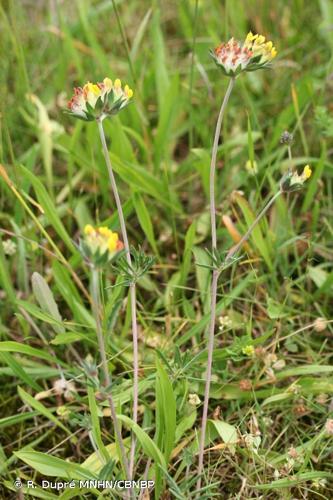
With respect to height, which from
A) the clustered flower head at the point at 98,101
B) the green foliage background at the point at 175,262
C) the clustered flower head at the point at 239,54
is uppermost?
the clustered flower head at the point at 239,54

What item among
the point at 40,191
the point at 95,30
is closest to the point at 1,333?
the point at 40,191

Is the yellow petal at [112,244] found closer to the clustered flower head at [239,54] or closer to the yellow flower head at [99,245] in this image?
the yellow flower head at [99,245]

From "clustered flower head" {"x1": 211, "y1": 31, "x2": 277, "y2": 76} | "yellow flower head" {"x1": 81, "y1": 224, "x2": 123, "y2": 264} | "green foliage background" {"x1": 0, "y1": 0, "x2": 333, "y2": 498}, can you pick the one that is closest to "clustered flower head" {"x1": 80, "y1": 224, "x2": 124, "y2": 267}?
"yellow flower head" {"x1": 81, "y1": 224, "x2": 123, "y2": 264}

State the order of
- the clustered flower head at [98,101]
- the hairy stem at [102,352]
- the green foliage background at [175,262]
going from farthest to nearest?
the green foliage background at [175,262]
the clustered flower head at [98,101]
the hairy stem at [102,352]

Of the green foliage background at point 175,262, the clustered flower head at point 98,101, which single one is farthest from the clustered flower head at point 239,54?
the green foliage background at point 175,262

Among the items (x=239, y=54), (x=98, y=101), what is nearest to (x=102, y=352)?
(x=98, y=101)

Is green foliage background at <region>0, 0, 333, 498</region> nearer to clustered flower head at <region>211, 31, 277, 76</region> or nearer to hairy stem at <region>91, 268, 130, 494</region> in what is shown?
hairy stem at <region>91, 268, 130, 494</region>

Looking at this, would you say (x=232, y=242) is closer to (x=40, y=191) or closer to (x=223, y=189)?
(x=223, y=189)

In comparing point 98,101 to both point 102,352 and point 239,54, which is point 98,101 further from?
point 102,352
